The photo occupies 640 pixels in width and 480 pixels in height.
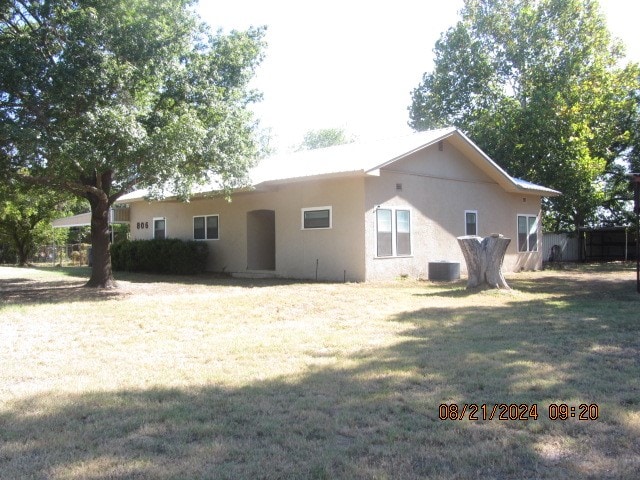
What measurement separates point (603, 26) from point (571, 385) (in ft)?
104

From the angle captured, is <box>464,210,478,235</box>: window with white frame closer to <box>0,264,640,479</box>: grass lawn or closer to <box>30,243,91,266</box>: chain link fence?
<box>0,264,640,479</box>: grass lawn

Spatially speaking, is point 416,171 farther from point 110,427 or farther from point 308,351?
point 110,427

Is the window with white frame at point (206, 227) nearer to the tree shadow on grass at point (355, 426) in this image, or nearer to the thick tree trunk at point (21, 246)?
the tree shadow on grass at point (355, 426)

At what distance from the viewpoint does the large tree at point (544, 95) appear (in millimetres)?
25688

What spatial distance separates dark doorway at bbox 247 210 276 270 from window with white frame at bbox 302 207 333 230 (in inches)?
A: 97.2

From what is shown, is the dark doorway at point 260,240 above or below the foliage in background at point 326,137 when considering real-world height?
below

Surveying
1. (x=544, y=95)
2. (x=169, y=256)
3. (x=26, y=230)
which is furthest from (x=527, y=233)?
(x=26, y=230)

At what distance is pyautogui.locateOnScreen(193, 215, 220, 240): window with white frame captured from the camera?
20.4m

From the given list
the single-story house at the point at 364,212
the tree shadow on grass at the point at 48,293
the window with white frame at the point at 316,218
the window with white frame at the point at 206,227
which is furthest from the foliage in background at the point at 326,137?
the tree shadow on grass at the point at 48,293

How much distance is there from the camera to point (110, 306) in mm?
10945

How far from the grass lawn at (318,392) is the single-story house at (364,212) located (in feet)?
19.2

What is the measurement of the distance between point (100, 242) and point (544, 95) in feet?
69.3

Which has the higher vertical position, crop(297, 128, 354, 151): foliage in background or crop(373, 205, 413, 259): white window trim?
crop(297, 128, 354, 151): foliage in background
